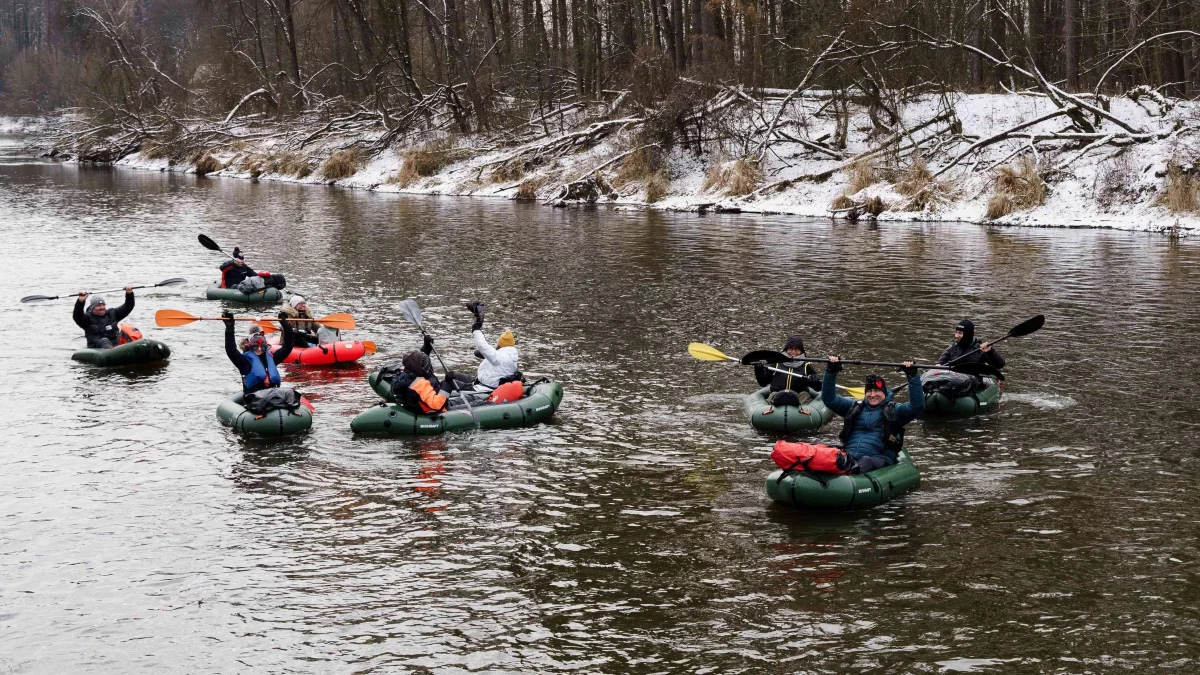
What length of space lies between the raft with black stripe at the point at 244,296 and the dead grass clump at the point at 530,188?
1973 cm

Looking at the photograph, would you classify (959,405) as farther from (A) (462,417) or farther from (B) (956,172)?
(B) (956,172)

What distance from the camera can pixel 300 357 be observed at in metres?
17.8

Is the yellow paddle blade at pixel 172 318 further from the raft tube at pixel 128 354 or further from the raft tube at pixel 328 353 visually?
the raft tube at pixel 328 353

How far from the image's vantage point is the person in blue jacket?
37.6 feet

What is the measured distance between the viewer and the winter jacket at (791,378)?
47.4 feet

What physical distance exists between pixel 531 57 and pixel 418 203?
35.8 feet

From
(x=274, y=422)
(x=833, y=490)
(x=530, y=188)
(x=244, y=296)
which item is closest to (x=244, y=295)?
(x=244, y=296)

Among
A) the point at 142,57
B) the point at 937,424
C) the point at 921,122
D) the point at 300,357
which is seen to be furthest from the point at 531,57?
A: the point at 937,424

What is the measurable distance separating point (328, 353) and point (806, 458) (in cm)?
917

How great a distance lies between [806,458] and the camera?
10.9 metres

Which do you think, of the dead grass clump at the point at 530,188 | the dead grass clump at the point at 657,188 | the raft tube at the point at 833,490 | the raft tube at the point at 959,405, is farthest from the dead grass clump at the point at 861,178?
the raft tube at the point at 833,490

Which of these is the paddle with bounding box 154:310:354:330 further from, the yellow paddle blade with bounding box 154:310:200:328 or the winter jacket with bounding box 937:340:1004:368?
the winter jacket with bounding box 937:340:1004:368

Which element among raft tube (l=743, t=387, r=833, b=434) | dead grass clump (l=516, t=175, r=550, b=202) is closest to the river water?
raft tube (l=743, t=387, r=833, b=434)

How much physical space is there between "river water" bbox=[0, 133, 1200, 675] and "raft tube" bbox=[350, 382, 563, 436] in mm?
202
